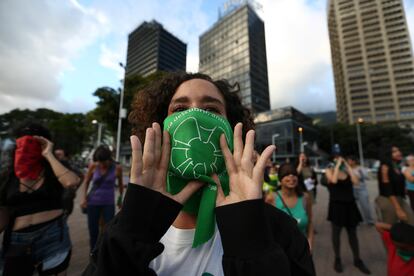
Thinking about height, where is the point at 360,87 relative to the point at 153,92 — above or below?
above

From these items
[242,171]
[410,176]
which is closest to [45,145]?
[242,171]

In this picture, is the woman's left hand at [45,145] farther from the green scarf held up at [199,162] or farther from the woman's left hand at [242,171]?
the woman's left hand at [242,171]

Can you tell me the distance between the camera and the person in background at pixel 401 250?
80.3 inches

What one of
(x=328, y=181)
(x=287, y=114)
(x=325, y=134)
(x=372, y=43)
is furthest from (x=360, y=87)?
(x=328, y=181)

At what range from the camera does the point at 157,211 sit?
0.80m

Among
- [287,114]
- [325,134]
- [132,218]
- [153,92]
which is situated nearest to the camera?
[132,218]

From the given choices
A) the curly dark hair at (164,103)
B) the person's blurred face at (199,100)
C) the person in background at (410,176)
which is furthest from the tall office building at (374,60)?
the person's blurred face at (199,100)

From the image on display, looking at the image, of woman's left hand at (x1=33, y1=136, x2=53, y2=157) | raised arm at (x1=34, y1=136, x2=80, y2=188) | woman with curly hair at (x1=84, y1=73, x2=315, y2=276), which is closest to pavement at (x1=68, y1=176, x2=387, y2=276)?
raised arm at (x1=34, y1=136, x2=80, y2=188)

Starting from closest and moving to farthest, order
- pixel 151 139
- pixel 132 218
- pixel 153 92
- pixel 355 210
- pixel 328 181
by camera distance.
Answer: pixel 132 218, pixel 151 139, pixel 153 92, pixel 355 210, pixel 328 181

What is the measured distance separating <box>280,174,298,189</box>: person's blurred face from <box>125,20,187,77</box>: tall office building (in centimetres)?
3159

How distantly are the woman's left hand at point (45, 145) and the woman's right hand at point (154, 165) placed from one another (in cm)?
184

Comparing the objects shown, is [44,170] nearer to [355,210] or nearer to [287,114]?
[355,210]

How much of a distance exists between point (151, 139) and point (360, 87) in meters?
108

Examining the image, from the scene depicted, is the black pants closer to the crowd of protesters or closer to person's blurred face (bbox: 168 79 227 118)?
the crowd of protesters
